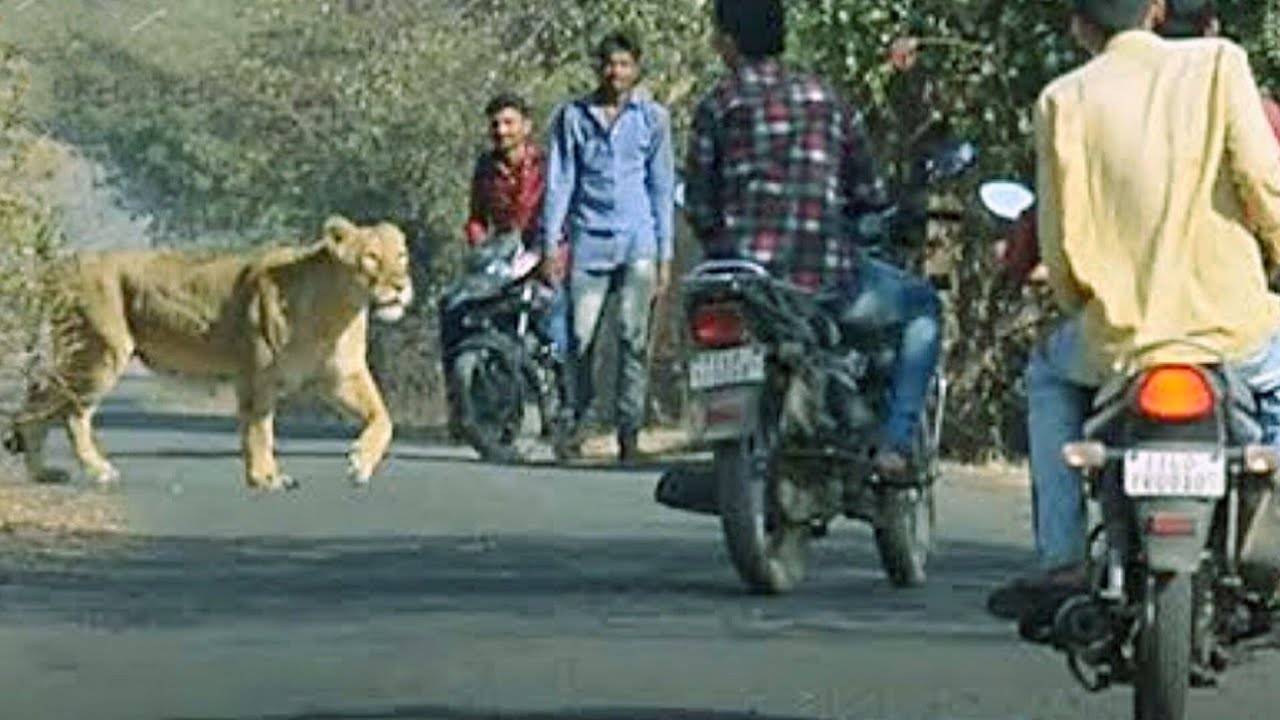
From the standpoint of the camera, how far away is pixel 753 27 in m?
14.2

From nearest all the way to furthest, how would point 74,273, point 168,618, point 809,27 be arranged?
1. point 168,618
2. point 74,273
3. point 809,27

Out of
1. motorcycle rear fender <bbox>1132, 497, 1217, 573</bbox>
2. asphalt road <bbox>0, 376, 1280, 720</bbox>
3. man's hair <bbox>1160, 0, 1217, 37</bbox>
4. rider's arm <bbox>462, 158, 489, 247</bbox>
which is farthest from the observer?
rider's arm <bbox>462, 158, 489, 247</bbox>

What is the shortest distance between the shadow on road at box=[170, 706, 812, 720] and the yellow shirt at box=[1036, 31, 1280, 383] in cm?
145

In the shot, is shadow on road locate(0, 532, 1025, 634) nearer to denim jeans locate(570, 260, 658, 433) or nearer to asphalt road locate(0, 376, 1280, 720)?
asphalt road locate(0, 376, 1280, 720)

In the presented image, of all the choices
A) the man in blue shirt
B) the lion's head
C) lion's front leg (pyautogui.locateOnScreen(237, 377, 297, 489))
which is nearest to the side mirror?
lion's front leg (pyautogui.locateOnScreen(237, 377, 297, 489))

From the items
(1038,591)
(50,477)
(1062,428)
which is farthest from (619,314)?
(1038,591)

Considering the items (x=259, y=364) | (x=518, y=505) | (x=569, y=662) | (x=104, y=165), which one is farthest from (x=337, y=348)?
(x=104, y=165)

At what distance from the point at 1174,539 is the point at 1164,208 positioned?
31.9 inches

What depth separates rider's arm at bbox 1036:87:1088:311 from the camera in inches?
376

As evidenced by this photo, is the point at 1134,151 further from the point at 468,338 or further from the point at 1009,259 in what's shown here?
the point at 468,338

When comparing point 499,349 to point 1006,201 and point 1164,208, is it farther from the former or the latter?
point 1164,208

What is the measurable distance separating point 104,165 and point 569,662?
133 ft

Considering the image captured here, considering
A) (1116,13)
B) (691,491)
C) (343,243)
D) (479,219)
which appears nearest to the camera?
(1116,13)

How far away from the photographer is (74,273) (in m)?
19.3
